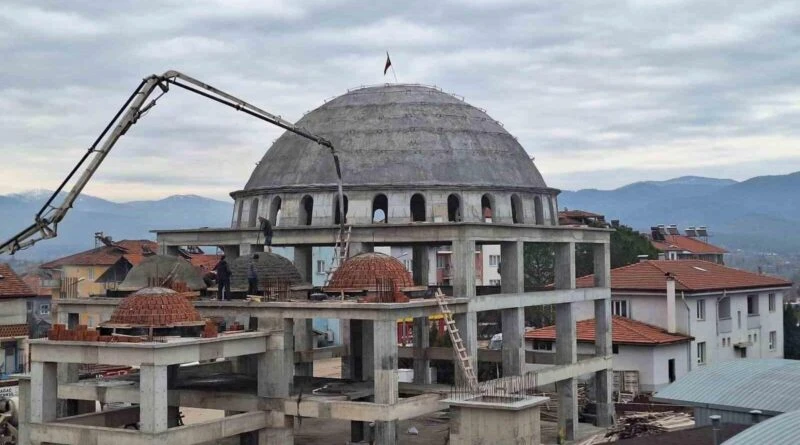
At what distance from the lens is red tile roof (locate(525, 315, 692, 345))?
67.2 meters

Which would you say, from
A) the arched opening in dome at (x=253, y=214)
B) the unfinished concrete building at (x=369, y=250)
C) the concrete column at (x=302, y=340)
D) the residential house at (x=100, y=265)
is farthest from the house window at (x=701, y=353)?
the residential house at (x=100, y=265)

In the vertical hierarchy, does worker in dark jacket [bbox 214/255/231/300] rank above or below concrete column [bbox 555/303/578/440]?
above

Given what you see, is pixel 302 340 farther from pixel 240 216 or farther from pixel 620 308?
pixel 620 308

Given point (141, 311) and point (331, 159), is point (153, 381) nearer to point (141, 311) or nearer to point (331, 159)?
point (141, 311)

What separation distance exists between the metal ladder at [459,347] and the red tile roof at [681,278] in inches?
1096

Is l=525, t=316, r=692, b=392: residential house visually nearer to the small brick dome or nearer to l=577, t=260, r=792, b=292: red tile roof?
l=577, t=260, r=792, b=292: red tile roof

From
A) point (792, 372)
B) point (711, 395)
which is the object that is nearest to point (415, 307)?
point (711, 395)

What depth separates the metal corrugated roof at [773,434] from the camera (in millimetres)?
27016

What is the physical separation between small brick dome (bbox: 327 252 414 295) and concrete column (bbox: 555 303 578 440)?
40.1 ft

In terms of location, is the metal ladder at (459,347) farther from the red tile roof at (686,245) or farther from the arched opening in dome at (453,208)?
the red tile roof at (686,245)

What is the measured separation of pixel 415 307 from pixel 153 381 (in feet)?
36.4

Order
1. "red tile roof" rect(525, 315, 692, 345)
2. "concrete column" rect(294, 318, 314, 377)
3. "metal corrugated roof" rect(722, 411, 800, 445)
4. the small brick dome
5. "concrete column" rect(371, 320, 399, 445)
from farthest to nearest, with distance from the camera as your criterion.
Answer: "red tile roof" rect(525, 315, 692, 345) → "concrete column" rect(294, 318, 314, 377) → the small brick dome → "concrete column" rect(371, 320, 399, 445) → "metal corrugated roof" rect(722, 411, 800, 445)

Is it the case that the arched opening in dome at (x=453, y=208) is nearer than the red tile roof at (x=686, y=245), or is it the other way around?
the arched opening in dome at (x=453, y=208)

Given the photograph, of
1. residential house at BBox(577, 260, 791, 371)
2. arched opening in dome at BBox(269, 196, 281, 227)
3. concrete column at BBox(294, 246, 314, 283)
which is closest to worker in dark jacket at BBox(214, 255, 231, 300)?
arched opening in dome at BBox(269, 196, 281, 227)
